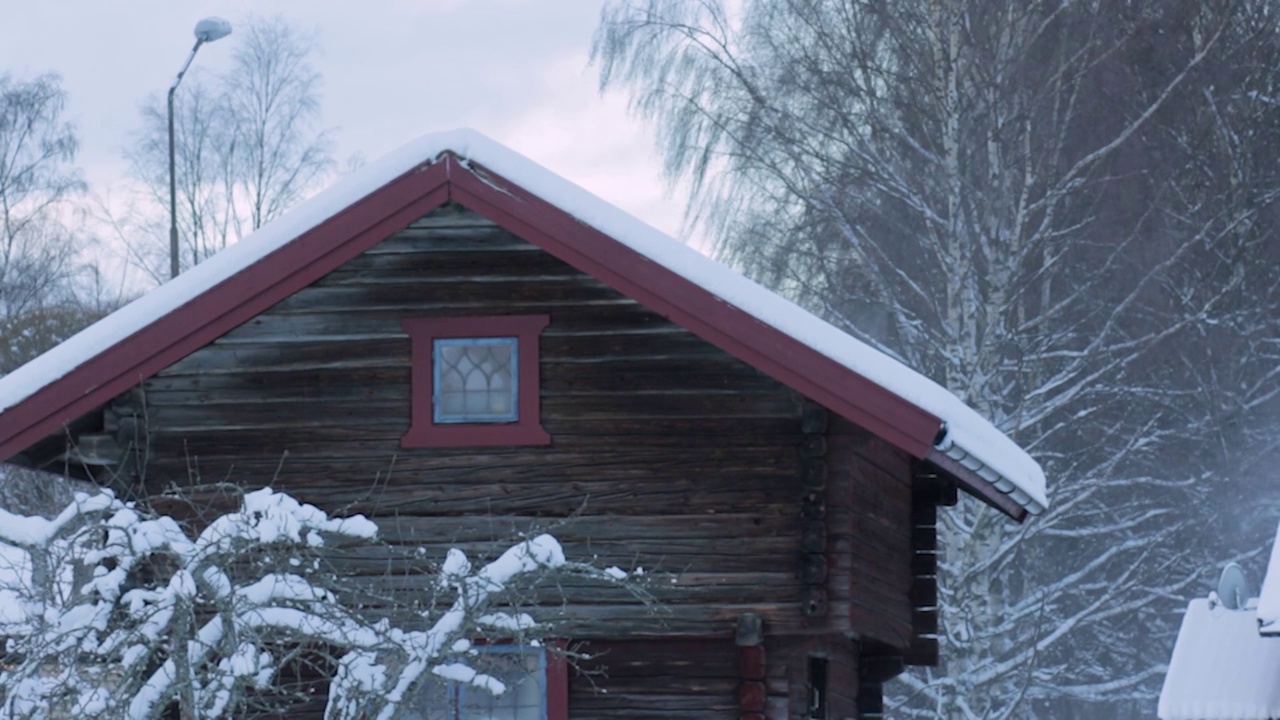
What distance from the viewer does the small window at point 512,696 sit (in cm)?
1053

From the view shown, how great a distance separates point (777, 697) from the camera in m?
10.5

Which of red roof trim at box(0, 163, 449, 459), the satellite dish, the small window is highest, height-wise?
red roof trim at box(0, 163, 449, 459)

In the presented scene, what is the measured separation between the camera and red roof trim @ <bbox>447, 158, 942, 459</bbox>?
980cm

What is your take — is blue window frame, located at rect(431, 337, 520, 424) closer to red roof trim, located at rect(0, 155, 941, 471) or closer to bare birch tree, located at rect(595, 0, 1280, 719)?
red roof trim, located at rect(0, 155, 941, 471)

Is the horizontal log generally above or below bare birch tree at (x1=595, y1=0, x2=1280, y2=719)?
below

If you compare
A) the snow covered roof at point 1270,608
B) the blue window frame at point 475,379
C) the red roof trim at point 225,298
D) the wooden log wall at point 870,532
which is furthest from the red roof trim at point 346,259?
the snow covered roof at point 1270,608

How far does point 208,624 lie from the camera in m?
7.55

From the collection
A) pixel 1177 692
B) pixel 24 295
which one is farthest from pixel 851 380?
pixel 24 295

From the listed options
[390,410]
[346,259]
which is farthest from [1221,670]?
[346,259]

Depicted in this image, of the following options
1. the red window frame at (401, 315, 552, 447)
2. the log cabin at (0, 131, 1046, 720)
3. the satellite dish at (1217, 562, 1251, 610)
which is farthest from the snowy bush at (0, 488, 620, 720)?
the satellite dish at (1217, 562, 1251, 610)

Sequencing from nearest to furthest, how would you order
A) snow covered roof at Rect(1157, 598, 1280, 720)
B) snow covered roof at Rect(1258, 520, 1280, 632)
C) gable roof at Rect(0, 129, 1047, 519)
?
gable roof at Rect(0, 129, 1047, 519), snow covered roof at Rect(1258, 520, 1280, 632), snow covered roof at Rect(1157, 598, 1280, 720)

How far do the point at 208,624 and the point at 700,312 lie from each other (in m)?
3.48

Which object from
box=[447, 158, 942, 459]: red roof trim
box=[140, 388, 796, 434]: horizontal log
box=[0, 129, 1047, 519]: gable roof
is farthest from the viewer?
box=[140, 388, 796, 434]: horizontal log

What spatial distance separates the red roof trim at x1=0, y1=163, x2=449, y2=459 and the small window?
7.42 feet
